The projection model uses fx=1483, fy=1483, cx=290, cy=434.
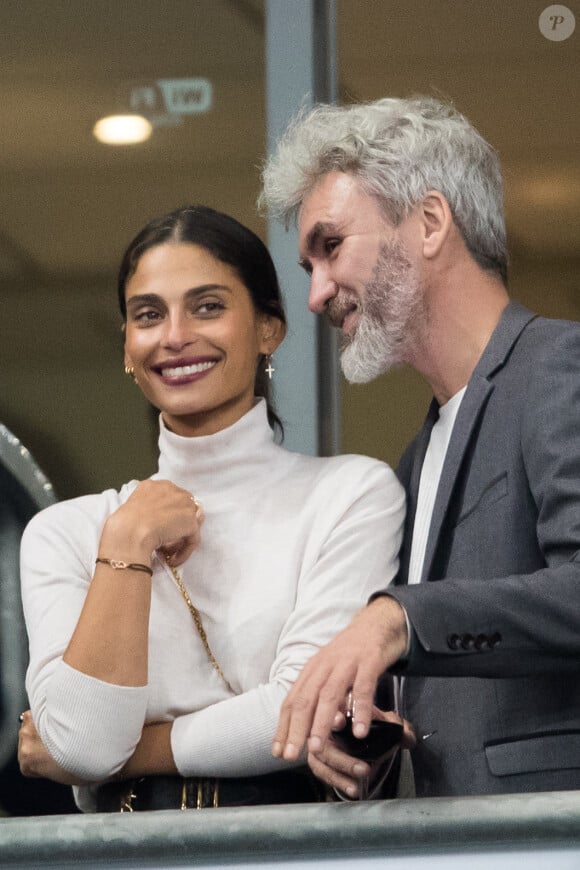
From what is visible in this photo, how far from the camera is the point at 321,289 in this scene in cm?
254

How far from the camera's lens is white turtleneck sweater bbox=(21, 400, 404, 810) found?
212 centimetres

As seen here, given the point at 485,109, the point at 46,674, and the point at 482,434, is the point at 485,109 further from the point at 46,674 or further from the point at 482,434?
the point at 46,674

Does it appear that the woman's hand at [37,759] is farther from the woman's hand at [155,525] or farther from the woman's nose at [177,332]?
the woman's nose at [177,332]

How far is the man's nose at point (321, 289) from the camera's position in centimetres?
254

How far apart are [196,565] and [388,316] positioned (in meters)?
0.53

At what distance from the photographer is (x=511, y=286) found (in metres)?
3.30

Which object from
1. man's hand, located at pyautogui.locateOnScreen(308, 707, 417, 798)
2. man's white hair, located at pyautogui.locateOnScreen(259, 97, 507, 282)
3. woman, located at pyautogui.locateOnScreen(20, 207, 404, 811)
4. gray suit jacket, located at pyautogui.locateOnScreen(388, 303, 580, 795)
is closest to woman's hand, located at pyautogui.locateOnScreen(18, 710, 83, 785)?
woman, located at pyautogui.locateOnScreen(20, 207, 404, 811)

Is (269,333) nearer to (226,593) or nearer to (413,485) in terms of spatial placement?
(413,485)

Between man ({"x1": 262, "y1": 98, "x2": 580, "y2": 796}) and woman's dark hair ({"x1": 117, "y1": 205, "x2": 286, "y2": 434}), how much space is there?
0.31ft

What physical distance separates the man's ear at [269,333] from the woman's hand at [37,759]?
717 mm

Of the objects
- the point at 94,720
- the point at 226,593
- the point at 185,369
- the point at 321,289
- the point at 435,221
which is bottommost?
the point at 94,720

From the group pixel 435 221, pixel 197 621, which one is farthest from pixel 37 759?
pixel 435 221

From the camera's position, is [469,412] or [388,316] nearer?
[469,412]

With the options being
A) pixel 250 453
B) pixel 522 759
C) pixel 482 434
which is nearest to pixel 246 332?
pixel 250 453
